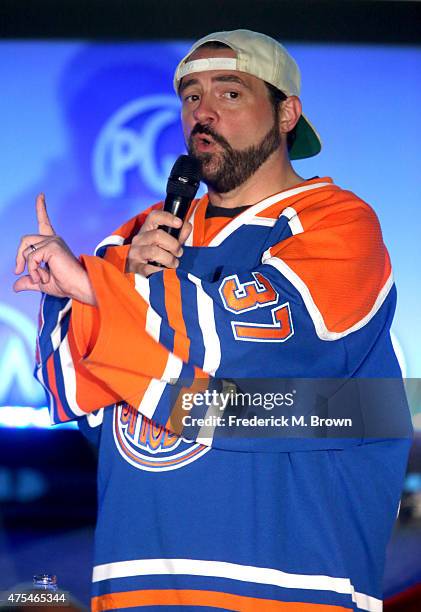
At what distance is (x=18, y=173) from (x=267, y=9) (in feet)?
2.81

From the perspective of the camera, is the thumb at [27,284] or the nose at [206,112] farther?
the nose at [206,112]

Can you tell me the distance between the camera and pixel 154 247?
1.29 meters

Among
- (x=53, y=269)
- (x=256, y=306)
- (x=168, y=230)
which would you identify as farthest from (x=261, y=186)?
(x=53, y=269)

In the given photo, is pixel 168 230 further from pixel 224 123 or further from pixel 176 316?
pixel 224 123

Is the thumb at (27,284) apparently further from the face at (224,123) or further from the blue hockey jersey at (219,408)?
the face at (224,123)

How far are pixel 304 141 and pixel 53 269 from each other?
0.75 meters

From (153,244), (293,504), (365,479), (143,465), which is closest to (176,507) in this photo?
(143,465)

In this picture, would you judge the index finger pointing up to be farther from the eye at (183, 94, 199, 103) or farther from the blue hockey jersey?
the eye at (183, 94, 199, 103)

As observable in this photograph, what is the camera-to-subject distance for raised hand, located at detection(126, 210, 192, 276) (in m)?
1.28

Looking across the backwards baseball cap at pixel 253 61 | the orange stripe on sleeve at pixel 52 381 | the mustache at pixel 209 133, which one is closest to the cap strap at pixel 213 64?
the backwards baseball cap at pixel 253 61

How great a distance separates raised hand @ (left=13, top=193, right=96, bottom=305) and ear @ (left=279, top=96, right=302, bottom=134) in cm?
60

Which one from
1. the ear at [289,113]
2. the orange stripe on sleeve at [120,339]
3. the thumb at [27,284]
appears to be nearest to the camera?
the orange stripe on sleeve at [120,339]

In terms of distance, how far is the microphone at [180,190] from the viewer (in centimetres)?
139

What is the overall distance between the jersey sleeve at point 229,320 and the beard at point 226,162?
28cm
